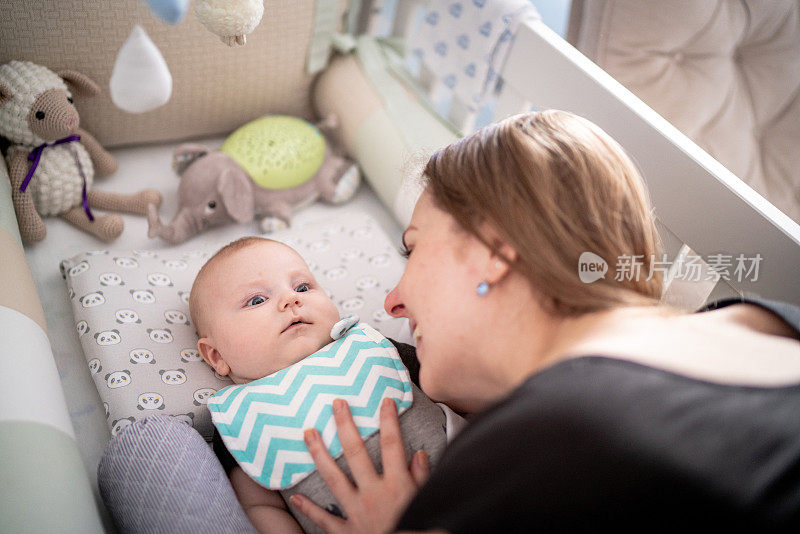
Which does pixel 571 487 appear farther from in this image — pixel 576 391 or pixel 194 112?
pixel 194 112

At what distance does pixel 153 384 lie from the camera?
3.22 feet

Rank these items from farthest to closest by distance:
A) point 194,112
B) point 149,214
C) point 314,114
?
point 314,114 → point 194,112 → point 149,214

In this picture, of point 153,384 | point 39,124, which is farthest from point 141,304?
point 39,124

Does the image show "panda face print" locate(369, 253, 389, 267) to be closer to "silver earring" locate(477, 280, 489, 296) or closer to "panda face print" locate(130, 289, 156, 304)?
"panda face print" locate(130, 289, 156, 304)

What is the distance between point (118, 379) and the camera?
3.21 ft

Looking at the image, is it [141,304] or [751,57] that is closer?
[141,304]

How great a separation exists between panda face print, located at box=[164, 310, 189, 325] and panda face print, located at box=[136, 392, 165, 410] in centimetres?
17

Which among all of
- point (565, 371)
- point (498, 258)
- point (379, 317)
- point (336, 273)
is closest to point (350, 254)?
point (336, 273)

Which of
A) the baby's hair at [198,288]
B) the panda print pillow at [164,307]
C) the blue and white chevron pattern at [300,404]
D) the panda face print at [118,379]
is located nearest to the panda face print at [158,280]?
the panda print pillow at [164,307]

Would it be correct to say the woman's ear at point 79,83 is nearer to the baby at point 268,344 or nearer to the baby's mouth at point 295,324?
the baby at point 268,344

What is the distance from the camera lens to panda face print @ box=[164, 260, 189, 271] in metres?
1.19

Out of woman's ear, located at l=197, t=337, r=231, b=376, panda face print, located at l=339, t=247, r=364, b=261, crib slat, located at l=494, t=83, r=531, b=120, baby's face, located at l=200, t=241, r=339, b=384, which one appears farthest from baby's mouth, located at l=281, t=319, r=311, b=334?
crib slat, located at l=494, t=83, r=531, b=120

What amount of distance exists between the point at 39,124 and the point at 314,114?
70 centimetres

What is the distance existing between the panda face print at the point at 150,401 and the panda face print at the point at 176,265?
31 cm
